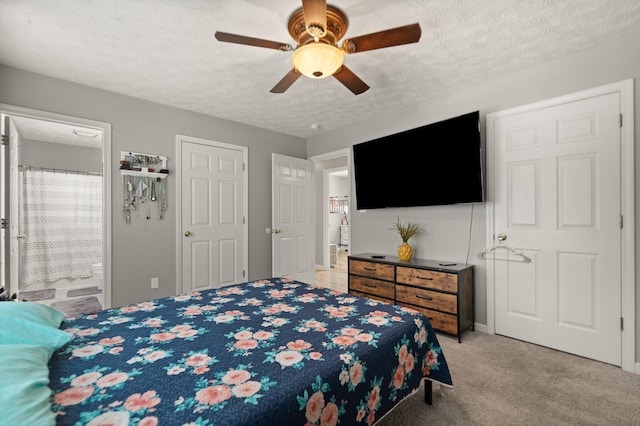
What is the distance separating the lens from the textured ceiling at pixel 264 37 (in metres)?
1.91

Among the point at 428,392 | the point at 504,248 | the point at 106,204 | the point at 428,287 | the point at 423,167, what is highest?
the point at 423,167

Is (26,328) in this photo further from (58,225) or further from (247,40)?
(58,225)

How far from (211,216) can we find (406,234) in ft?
8.11

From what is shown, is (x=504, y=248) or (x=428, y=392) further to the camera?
(x=504, y=248)

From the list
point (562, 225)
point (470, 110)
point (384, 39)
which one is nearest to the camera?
point (384, 39)

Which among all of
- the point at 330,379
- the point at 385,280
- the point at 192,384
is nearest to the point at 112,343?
the point at 192,384

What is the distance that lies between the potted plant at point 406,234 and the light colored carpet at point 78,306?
3852 mm

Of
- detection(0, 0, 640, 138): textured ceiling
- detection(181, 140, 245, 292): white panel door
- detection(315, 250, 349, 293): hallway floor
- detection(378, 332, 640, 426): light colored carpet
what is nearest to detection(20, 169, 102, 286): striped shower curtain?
detection(181, 140, 245, 292): white panel door

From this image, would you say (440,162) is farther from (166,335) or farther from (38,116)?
(38,116)

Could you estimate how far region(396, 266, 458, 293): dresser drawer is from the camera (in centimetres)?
280

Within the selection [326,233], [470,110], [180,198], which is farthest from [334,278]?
[470,110]

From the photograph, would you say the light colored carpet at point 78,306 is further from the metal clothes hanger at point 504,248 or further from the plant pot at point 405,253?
the metal clothes hanger at point 504,248

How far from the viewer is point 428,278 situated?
2.96 m

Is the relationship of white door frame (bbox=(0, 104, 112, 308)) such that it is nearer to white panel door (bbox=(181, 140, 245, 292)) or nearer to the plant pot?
white panel door (bbox=(181, 140, 245, 292))
